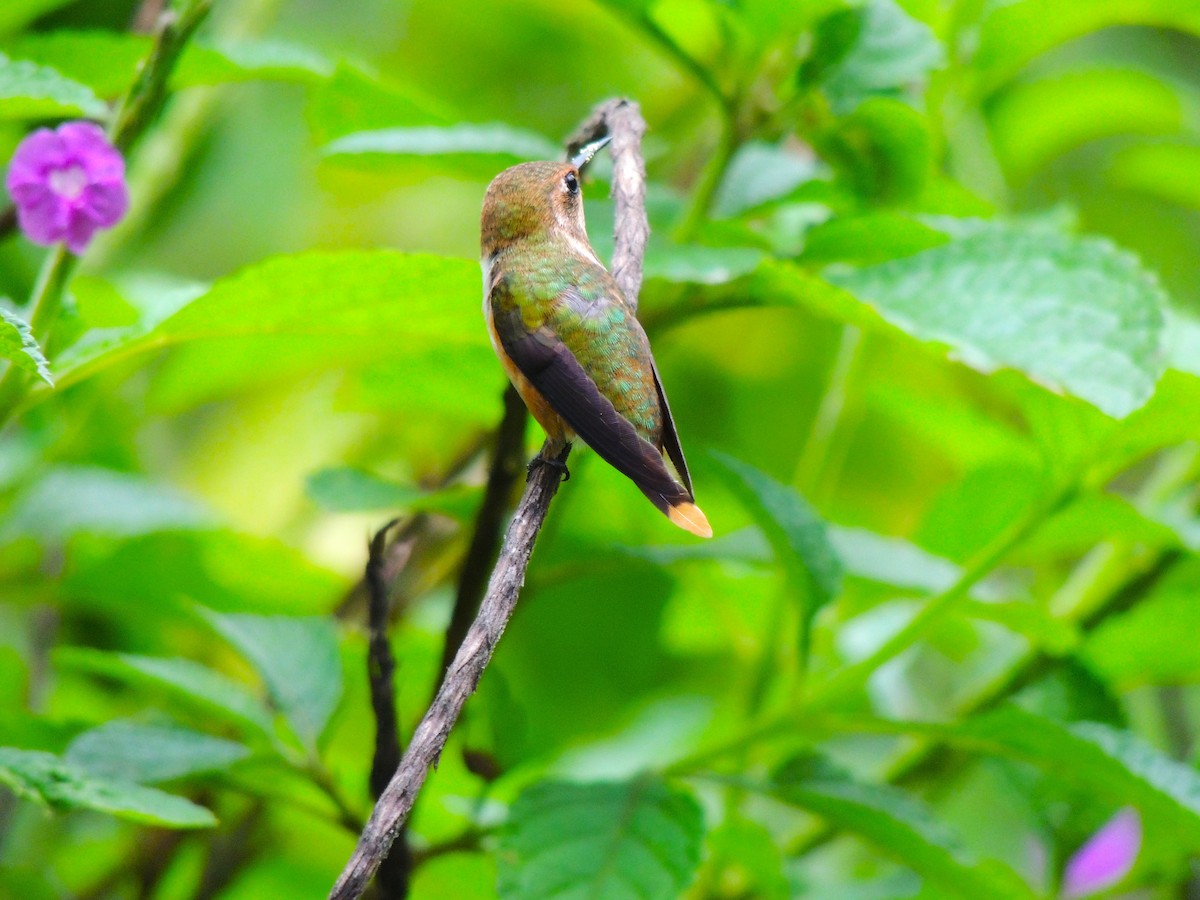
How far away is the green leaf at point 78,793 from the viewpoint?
121 cm

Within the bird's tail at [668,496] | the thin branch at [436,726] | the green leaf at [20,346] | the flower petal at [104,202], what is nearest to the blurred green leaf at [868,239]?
the bird's tail at [668,496]

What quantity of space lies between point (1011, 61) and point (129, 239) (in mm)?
2064

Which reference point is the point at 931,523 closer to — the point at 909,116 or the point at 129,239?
the point at 909,116

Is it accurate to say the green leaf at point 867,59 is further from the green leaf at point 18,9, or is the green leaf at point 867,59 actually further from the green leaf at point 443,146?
the green leaf at point 18,9

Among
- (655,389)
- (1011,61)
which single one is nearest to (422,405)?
(655,389)

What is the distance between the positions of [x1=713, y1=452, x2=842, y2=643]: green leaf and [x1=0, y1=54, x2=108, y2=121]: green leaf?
2.93 ft

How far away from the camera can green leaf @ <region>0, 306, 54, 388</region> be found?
1015 millimetres

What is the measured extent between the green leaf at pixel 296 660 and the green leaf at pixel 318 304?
1.76 feet

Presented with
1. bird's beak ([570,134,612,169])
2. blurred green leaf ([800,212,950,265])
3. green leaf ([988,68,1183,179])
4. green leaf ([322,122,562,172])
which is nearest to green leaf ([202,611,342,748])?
green leaf ([322,122,562,172])

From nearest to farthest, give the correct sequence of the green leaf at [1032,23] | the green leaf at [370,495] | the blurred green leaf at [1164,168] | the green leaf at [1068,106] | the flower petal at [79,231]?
the flower petal at [79,231] < the green leaf at [370,495] < the green leaf at [1032,23] < the blurred green leaf at [1164,168] < the green leaf at [1068,106]

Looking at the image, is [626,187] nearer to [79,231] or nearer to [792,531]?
[792,531]

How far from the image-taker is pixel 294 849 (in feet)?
6.88

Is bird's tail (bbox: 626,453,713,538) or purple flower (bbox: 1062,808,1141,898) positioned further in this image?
purple flower (bbox: 1062,808,1141,898)

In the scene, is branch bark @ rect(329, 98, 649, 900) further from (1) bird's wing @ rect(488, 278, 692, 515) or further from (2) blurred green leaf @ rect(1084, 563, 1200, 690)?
(2) blurred green leaf @ rect(1084, 563, 1200, 690)
